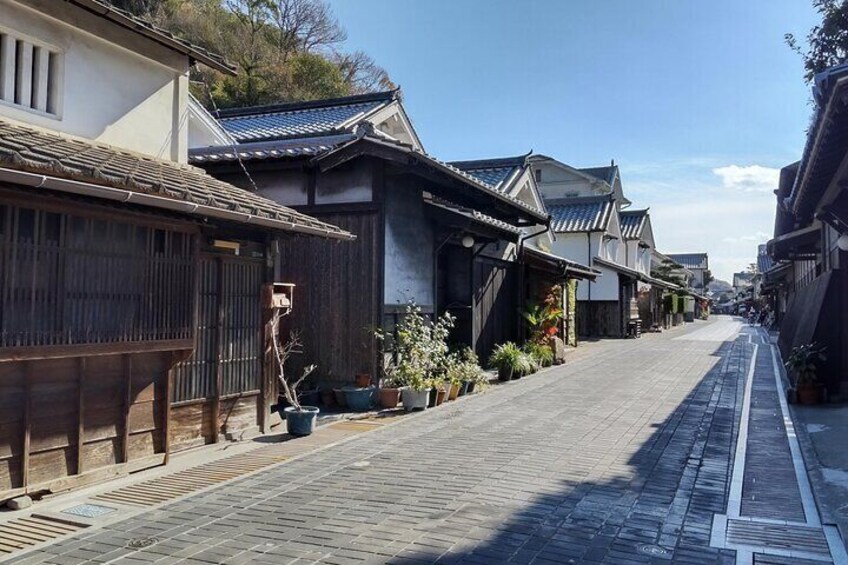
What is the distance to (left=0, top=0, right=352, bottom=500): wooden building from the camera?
18.5 feet

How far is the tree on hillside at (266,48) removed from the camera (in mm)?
28328

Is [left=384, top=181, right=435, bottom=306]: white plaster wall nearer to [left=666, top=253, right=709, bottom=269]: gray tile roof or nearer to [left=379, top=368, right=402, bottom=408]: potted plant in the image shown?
[left=379, top=368, right=402, bottom=408]: potted plant

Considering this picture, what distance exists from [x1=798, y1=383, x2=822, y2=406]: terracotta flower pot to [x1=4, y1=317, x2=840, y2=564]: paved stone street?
171 centimetres

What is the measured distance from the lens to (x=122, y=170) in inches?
239

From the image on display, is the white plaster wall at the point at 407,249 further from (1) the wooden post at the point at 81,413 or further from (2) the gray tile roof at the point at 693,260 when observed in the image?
(2) the gray tile roof at the point at 693,260

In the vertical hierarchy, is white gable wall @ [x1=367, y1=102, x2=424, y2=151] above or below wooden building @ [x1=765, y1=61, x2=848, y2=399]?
above

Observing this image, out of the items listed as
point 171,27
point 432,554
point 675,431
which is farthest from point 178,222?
point 171,27

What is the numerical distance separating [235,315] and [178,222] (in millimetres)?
1798

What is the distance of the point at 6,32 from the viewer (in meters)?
6.65

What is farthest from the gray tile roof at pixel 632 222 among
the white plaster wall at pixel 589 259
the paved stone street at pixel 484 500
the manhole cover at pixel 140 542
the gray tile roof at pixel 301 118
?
the manhole cover at pixel 140 542

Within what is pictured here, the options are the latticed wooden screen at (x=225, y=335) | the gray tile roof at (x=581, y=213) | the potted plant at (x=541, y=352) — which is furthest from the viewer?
the gray tile roof at (x=581, y=213)

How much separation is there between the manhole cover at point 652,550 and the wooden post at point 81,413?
524cm

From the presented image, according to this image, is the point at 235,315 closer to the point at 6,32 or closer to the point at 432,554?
the point at 6,32

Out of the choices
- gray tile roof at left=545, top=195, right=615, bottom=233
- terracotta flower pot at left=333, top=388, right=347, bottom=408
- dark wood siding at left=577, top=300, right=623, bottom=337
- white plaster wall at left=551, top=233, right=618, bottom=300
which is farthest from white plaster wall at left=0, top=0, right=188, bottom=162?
dark wood siding at left=577, top=300, right=623, bottom=337
